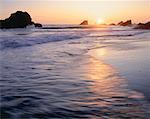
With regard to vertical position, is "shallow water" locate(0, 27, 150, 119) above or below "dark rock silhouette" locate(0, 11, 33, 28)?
below

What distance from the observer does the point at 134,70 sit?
374 inches

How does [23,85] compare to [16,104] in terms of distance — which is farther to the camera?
[23,85]

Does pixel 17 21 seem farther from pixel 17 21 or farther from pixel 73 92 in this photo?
pixel 73 92

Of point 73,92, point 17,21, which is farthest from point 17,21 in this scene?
point 73,92

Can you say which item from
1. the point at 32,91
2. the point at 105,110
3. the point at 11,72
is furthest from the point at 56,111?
the point at 11,72

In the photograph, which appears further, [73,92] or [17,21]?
[17,21]

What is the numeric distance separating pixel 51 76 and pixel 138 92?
3009mm

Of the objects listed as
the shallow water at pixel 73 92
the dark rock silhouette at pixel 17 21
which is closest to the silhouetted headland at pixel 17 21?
the dark rock silhouette at pixel 17 21

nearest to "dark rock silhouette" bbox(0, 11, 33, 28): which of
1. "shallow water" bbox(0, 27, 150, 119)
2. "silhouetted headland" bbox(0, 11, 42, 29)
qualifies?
"silhouetted headland" bbox(0, 11, 42, 29)

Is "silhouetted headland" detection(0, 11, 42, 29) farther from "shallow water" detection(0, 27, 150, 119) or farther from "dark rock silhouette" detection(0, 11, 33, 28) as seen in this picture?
"shallow water" detection(0, 27, 150, 119)

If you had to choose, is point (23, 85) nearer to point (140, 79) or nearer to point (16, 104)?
point (16, 104)

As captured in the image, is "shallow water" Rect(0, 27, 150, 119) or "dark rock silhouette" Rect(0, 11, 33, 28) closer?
"shallow water" Rect(0, 27, 150, 119)

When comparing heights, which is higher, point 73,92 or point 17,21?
point 17,21

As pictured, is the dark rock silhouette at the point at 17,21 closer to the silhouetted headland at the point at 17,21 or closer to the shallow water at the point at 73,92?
the silhouetted headland at the point at 17,21
